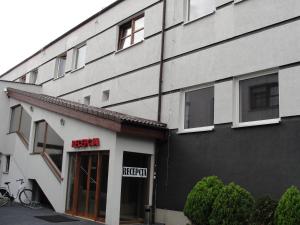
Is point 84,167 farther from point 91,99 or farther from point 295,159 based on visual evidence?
point 295,159

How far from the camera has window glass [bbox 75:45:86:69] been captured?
1955 centimetres

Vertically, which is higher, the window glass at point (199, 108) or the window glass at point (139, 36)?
the window glass at point (139, 36)

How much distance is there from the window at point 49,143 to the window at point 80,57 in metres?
4.03

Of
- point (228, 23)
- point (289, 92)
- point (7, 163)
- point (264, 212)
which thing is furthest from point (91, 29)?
point (264, 212)

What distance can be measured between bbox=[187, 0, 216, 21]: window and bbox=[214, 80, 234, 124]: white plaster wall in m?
2.63

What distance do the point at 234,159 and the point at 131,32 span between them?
7863 mm

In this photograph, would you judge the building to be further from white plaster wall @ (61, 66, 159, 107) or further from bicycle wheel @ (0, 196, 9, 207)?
bicycle wheel @ (0, 196, 9, 207)

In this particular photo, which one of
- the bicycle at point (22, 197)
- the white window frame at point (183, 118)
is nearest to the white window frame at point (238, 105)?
the white window frame at point (183, 118)

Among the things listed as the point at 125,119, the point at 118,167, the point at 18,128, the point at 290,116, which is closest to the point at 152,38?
the point at 125,119

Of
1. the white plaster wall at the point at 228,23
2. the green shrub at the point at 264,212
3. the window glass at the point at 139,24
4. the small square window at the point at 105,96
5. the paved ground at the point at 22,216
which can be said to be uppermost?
the window glass at the point at 139,24

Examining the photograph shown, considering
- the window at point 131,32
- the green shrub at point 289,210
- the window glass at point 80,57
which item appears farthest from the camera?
the window glass at point 80,57

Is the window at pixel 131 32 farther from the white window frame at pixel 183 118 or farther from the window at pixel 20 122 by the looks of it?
the window at pixel 20 122

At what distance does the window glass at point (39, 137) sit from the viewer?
16.5m

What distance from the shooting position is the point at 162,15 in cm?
1425
